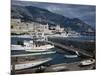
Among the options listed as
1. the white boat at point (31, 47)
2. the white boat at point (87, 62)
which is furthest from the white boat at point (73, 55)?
the white boat at point (31, 47)

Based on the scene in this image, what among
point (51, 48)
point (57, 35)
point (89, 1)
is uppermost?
point (89, 1)

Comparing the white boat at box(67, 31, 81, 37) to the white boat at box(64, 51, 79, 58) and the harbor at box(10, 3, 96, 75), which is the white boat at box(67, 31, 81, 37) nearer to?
the harbor at box(10, 3, 96, 75)

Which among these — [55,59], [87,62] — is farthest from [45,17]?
[87,62]

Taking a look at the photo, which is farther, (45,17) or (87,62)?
(87,62)

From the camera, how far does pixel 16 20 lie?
191 cm

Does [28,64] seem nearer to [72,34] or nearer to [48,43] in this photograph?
[48,43]

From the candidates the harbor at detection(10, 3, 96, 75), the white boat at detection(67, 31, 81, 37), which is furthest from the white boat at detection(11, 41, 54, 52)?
the white boat at detection(67, 31, 81, 37)

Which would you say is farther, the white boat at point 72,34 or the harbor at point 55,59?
the white boat at point 72,34

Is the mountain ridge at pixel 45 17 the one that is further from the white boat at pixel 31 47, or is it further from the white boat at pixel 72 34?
the white boat at pixel 31 47

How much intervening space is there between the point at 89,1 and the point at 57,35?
0.57 m

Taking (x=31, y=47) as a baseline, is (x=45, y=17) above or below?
above

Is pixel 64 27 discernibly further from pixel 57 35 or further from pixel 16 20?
pixel 16 20

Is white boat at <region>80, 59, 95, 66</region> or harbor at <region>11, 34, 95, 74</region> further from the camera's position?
white boat at <region>80, 59, 95, 66</region>
